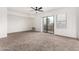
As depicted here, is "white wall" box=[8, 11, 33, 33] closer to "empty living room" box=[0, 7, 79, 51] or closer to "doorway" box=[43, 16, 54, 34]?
"empty living room" box=[0, 7, 79, 51]

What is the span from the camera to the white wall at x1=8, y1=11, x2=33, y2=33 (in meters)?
9.19

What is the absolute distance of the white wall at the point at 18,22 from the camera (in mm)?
9192

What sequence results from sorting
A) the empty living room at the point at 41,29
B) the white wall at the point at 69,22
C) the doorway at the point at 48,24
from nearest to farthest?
the empty living room at the point at 41,29 < the white wall at the point at 69,22 < the doorway at the point at 48,24

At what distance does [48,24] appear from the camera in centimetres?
988

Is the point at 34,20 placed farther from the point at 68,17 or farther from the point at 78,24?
the point at 78,24

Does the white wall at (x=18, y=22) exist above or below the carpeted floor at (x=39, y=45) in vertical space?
above

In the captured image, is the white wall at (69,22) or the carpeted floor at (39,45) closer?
the carpeted floor at (39,45)

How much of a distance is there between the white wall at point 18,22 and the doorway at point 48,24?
3.02 m

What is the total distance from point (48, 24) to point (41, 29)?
58.9 inches

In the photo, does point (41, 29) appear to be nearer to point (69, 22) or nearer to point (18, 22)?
point (18, 22)

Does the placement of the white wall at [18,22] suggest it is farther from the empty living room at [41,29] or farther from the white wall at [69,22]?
the white wall at [69,22]

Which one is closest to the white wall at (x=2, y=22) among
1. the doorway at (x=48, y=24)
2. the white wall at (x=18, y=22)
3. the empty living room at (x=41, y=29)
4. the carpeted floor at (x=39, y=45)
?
the empty living room at (x=41, y=29)
